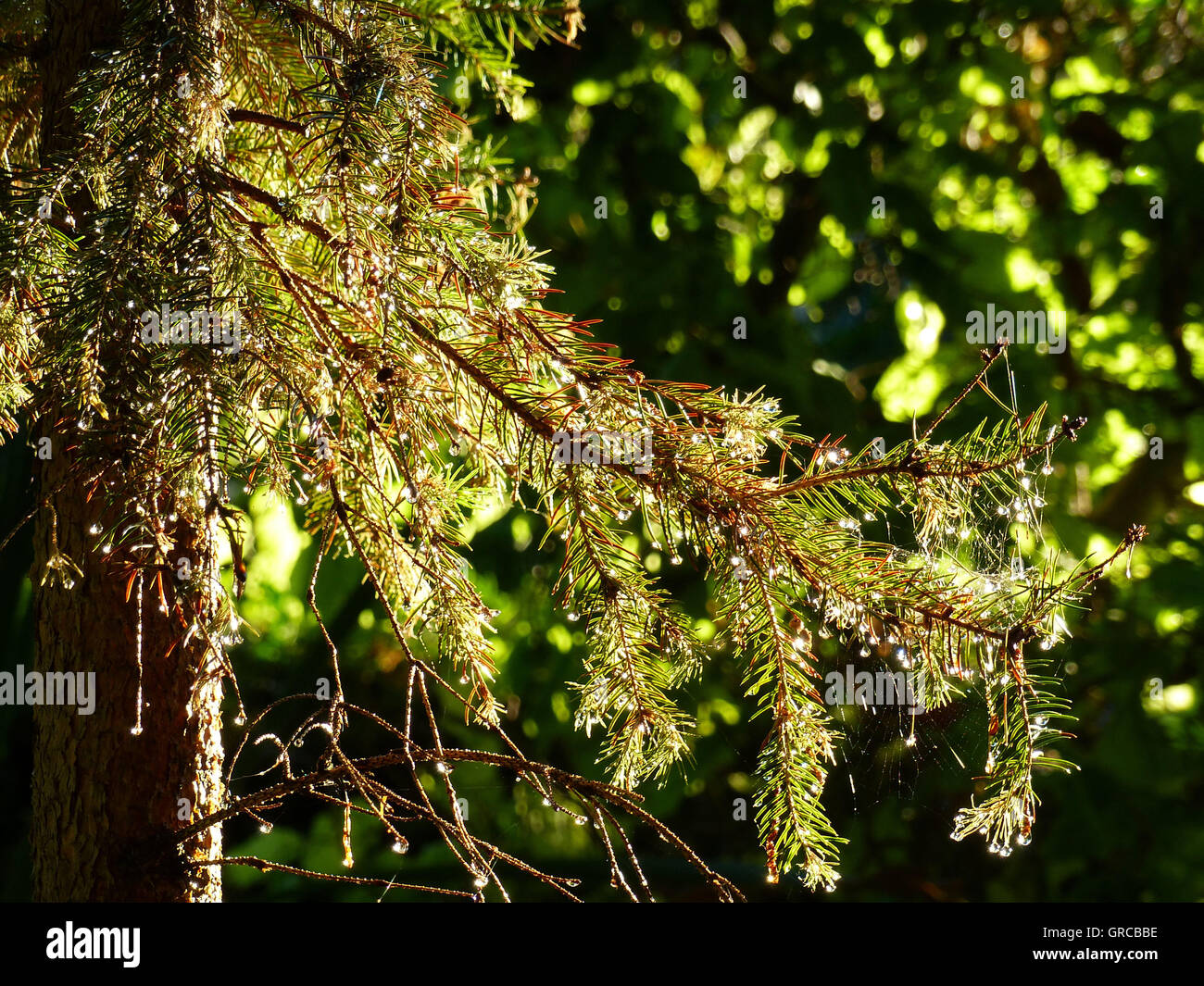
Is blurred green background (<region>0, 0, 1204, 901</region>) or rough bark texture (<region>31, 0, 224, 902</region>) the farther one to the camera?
blurred green background (<region>0, 0, 1204, 901</region>)

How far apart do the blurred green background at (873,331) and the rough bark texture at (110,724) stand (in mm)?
858

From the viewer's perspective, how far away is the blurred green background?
1.61 meters

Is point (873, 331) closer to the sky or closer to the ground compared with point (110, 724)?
closer to the sky

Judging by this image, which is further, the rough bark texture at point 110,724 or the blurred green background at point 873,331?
the blurred green background at point 873,331

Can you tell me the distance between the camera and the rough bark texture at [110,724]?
2.03 feet

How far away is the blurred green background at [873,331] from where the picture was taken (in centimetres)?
161

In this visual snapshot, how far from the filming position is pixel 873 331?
1862 millimetres

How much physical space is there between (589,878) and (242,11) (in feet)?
5.19

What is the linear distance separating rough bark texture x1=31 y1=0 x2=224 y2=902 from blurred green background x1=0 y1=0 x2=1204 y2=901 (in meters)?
0.86

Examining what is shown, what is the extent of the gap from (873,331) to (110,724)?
5.32ft
